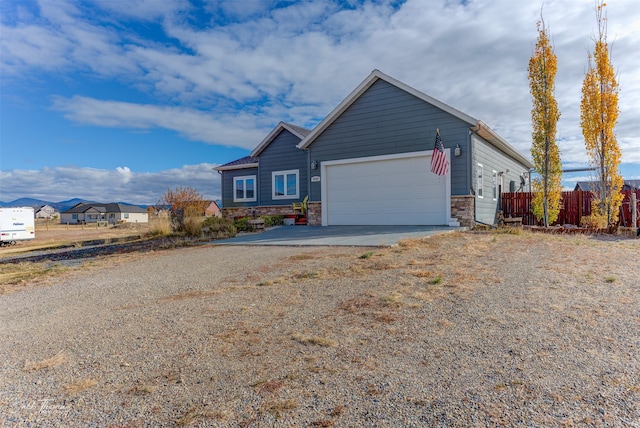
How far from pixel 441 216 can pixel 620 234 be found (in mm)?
→ 5216

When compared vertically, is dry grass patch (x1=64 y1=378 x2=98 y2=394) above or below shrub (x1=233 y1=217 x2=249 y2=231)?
below

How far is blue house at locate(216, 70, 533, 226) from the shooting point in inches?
484

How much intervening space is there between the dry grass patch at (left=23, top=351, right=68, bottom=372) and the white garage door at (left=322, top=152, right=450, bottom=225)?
11406 millimetres

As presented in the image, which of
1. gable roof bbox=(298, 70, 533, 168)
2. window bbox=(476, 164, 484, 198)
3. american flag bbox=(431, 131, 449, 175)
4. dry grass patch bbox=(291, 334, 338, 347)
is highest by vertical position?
gable roof bbox=(298, 70, 533, 168)

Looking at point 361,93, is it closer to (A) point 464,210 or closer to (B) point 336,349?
(A) point 464,210

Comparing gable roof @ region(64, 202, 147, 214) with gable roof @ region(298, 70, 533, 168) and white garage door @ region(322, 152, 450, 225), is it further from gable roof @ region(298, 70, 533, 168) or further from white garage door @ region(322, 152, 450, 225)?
white garage door @ region(322, 152, 450, 225)

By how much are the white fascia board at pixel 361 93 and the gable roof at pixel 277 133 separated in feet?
9.36

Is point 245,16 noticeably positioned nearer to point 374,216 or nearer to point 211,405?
point 374,216

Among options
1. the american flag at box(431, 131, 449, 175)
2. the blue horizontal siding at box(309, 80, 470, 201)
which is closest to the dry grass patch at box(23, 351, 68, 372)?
the american flag at box(431, 131, 449, 175)

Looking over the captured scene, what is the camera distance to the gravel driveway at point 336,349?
2.23 metres

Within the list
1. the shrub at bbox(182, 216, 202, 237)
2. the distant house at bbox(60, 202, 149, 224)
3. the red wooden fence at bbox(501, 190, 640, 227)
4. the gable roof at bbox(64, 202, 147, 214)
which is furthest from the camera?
the gable roof at bbox(64, 202, 147, 214)

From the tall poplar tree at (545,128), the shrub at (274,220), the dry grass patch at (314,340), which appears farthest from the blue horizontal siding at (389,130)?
the dry grass patch at (314,340)

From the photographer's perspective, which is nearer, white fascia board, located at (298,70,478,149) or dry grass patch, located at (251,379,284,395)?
dry grass patch, located at (251,379,284,395)

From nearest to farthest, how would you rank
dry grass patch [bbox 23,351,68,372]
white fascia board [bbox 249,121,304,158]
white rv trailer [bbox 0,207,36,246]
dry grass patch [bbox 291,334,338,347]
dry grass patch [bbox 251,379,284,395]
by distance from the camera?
dry grass patch [bbox 251,379,284,395]
dry grass patch [bbox 23,351,68,372]
dry grass patch [bbox 291,334,338,347]
white fascia board [bbox 249,121,304,158]
white rv trailer [bbox 0,207,36,246]
